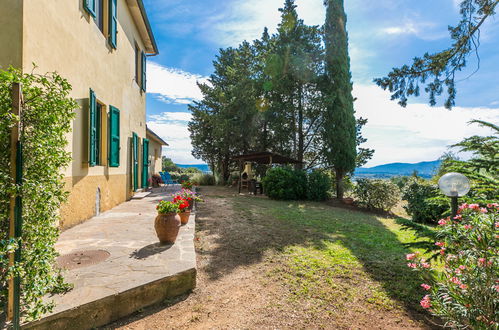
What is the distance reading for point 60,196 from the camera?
7.24 ft

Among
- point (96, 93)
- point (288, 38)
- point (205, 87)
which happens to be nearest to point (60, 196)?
point (96, 93)

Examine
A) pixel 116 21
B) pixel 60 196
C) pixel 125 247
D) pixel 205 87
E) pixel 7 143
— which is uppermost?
pixel 205 87

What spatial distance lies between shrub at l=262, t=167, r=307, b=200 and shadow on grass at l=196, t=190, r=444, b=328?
405cm

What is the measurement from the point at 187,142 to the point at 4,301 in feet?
70.8

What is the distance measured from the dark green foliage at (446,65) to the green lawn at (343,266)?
381 cm

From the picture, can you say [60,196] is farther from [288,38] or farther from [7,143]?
[288,38]

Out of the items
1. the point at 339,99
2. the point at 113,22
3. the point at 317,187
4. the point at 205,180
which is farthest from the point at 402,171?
the point at 113,22

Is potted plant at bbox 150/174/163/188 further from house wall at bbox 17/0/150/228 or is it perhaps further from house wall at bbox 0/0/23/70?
house wall at bbox 0/0/23/70

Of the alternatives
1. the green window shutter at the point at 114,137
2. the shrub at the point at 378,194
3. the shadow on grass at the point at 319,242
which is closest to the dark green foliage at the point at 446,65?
the shadow on grass at the point at 319,242

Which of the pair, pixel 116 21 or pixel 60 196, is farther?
pixel 116 21

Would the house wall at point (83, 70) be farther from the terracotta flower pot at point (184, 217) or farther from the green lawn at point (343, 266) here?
the green lawn at point (343, 266)

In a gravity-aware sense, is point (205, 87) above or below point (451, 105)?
above

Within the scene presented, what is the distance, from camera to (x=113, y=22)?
674 centimetres

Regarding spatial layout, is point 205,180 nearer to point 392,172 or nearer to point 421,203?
point 421,203
